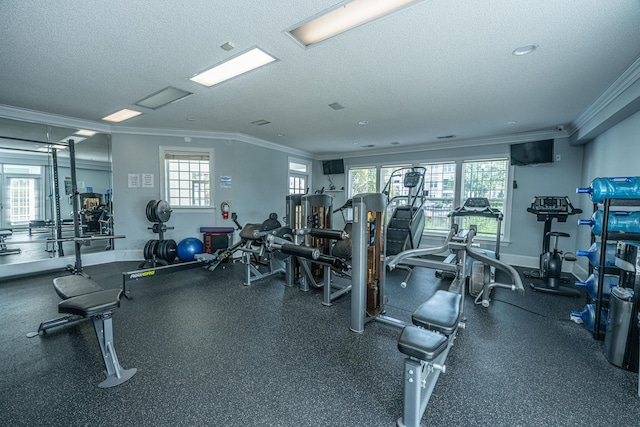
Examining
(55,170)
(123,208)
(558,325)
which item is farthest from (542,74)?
(55,170)

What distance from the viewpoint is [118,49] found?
7.95ft

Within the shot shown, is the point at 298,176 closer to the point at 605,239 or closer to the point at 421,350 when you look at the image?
the point at 605,239

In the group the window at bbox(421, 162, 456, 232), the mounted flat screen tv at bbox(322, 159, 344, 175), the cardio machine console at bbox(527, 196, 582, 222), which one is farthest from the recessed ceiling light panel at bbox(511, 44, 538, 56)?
the mounted flat screen tv at bbox(322, 159, 344, 175)

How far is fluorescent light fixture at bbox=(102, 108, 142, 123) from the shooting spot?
14.2 feet

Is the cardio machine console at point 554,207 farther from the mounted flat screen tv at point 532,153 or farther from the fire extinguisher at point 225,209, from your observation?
the fire extinguisher at point 225,209

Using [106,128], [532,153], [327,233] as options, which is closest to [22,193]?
[106,128]

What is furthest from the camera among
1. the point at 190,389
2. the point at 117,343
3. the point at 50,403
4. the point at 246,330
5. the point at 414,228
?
the point at 414,228

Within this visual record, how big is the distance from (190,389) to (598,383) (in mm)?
2897

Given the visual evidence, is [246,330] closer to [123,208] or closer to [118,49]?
[118,49]

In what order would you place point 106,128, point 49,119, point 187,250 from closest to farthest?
point 49,119 < point 187,250 < point 106,128

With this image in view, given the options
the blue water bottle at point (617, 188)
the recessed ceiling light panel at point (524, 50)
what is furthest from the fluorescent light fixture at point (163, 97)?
the blue water bottle at point (617, 188)

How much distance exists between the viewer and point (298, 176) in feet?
25.1

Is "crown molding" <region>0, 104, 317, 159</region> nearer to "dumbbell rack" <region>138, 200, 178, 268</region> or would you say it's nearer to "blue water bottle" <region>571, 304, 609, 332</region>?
"dumbbell rack" <region>138, 200, 178, 268</region>

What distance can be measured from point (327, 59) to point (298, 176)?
516 cm
